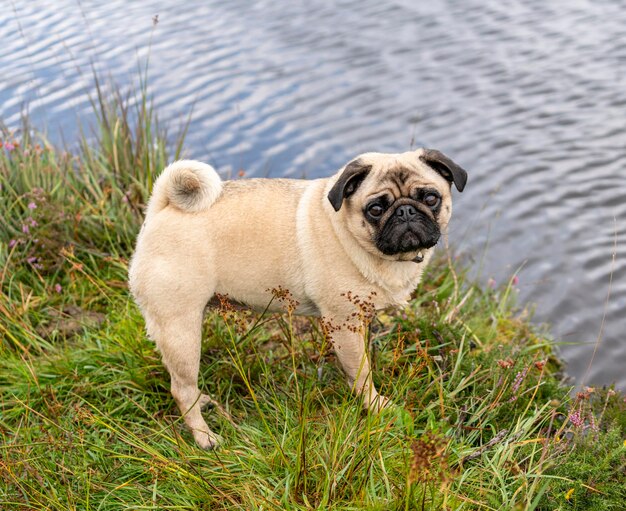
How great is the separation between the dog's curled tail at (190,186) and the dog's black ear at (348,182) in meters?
0.75

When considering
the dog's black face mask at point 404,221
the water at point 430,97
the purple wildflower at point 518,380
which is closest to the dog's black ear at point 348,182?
the dog's black face mask at point 404,221

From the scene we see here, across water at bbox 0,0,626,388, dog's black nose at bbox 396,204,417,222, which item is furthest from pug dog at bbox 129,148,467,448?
water at bbox 0,0,626,388

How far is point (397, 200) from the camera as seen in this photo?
3.82 metres

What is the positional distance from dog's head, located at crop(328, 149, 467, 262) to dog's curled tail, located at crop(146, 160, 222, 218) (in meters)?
0.74

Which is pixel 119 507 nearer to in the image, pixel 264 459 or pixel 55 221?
pixel 264 459

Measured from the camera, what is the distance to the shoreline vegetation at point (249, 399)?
3.20m

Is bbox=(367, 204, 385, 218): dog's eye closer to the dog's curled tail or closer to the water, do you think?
the dog's curled tail

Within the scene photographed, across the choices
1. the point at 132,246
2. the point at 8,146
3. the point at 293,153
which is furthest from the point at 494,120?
the point at 8,146

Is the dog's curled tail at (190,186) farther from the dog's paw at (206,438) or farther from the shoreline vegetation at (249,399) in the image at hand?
the dog's paw at (206,438)

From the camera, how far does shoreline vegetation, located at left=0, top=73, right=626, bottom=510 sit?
3.20m

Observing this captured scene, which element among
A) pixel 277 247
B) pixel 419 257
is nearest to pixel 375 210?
pixel 419 257

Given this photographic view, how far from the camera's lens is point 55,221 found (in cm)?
573

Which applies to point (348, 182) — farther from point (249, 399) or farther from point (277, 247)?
point (249, 399)

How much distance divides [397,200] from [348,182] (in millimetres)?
295
